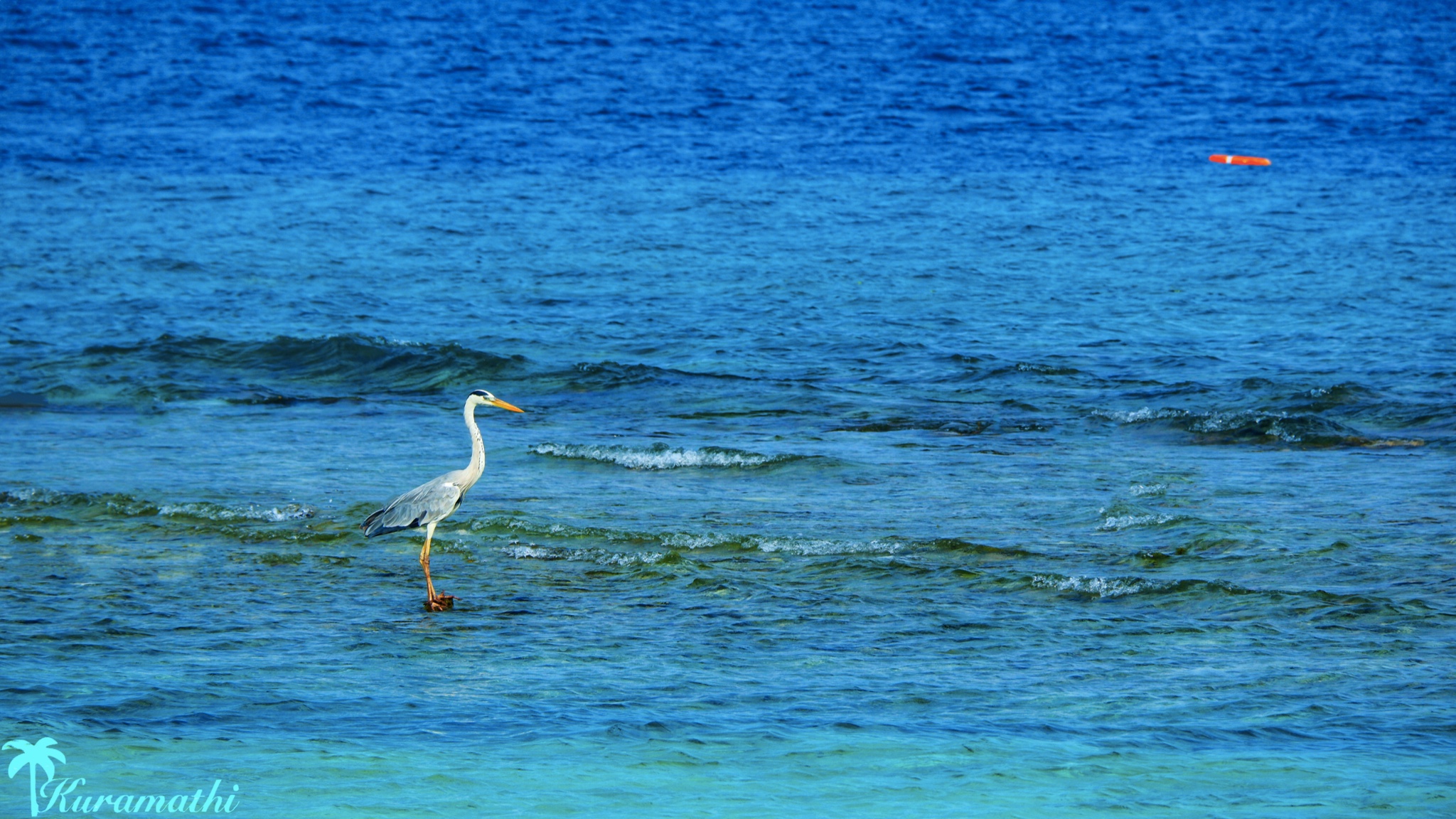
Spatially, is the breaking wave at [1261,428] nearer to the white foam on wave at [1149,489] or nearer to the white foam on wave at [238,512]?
the white foam on wave at [1149,489]

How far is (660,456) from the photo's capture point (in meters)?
13.1

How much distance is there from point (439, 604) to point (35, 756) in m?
2.85

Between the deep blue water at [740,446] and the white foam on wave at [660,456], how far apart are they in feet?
0.18

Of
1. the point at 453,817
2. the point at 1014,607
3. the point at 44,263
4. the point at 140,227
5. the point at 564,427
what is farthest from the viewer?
the point at 140,227

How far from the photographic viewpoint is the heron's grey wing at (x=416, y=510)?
9.42m

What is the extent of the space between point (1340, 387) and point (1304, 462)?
288cm

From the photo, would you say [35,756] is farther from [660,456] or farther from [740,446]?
[740,446]

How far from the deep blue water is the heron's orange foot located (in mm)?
147

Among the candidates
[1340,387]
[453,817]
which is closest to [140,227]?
[1340,387]

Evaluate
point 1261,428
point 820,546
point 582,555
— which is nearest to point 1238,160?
point 1261,428

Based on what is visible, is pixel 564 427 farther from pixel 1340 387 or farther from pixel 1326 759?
pixel 1326 759

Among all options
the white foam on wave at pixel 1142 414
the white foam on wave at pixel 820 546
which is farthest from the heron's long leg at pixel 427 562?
the white foam on wave at pixel 1142 414

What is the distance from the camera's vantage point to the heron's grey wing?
30.9 ft

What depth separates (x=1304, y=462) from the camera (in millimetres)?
12641
